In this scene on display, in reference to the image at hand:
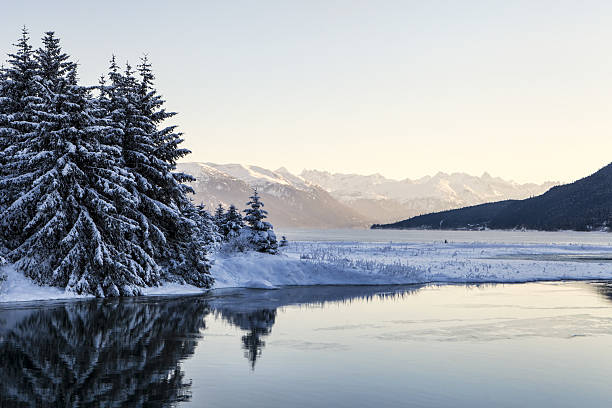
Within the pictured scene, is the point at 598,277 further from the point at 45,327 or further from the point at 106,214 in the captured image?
the point at 45,327

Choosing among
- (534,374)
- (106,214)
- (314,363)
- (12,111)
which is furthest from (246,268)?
(534,374)

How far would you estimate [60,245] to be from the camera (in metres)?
27.3

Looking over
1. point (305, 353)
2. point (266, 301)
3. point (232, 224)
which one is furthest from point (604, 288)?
point (232, 224)

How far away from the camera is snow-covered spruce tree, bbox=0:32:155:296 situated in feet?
89.5

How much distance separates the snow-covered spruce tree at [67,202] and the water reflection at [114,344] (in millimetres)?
2111

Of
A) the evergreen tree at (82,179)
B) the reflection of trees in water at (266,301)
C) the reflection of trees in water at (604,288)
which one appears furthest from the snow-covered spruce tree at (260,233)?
the reflection of trees in water at (604,288)

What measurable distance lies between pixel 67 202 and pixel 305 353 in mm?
16363

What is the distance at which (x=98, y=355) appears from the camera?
51.7 feet

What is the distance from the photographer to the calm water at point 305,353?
1220cm

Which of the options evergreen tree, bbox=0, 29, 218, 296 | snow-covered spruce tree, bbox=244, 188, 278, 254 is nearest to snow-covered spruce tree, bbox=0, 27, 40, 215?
evergreen tree, bbox=0, 29, 218, 296

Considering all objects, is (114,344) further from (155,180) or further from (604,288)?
(604,288)

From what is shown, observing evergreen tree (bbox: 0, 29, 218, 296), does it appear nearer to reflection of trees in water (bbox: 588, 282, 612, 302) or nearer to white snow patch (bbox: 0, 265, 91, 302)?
white snow patch (bbox: 0, 265, 91, 302)

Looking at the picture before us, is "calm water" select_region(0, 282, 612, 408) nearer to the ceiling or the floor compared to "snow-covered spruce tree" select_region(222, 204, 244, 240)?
nearer to the floor

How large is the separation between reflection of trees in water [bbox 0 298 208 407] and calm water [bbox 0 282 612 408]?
52mm
